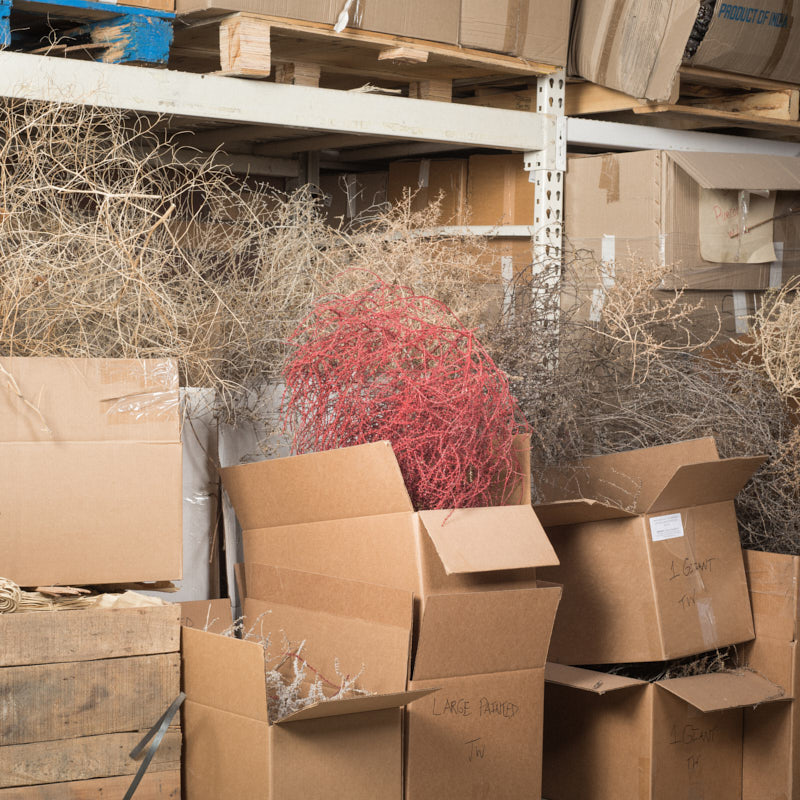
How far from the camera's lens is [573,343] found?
232 cm

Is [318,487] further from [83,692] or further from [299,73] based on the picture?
[299,73]

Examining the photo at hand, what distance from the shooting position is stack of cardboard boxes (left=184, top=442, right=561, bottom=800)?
4.84ft

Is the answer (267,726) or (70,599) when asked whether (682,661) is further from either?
(70,599)

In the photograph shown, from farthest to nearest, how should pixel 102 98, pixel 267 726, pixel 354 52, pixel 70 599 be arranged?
pixel 354 52 → pixel 102 98 → pixel 70 599 → pixel 267 726

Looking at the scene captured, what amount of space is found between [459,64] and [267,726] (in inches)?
70.4

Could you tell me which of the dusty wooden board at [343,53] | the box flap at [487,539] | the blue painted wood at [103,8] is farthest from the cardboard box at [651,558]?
the blue painted wood at [103,8]

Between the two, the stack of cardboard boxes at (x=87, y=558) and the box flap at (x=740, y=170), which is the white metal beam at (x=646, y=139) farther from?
the stack of cardboard boxes at (x=87, y=558)

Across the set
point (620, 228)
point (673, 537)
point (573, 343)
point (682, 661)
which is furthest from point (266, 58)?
point (682, 661)

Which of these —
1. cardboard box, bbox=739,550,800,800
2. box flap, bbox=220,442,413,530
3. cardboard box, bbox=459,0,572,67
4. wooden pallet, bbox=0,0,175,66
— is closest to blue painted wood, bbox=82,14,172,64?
wooden pallet, bbox=0,0,175,66

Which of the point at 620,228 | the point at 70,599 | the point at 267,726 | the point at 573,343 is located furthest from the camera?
the point at 620,228

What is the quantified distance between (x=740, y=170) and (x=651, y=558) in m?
1.31

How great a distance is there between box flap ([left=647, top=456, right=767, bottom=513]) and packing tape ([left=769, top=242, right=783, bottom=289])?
1.09 metres

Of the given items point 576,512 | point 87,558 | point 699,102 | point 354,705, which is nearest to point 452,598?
point 354,705

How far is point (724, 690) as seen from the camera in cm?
193
